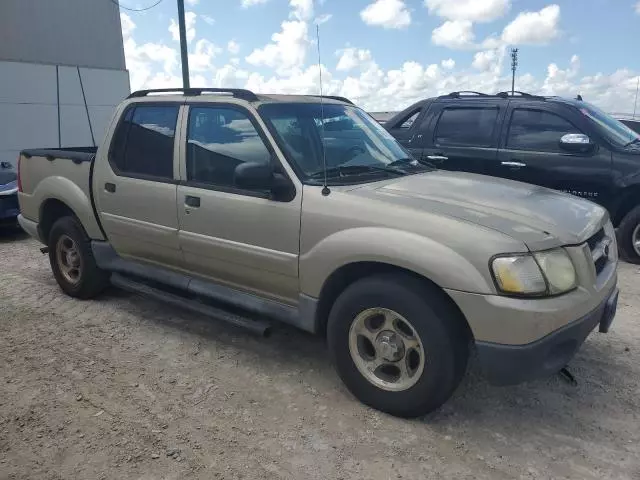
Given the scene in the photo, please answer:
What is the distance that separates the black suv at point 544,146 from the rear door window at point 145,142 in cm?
365

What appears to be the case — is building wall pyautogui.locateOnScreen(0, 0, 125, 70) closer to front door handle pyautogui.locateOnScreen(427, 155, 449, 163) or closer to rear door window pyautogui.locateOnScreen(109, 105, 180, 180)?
rear door window pyautogui.locateOnScreen(109, 105, 180, 180)

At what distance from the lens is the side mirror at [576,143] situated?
589 centimetres

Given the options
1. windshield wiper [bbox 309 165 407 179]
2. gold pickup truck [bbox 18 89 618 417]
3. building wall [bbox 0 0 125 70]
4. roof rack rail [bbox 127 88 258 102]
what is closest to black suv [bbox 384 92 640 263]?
gold pickup truck [bbox 18 89 618 417]

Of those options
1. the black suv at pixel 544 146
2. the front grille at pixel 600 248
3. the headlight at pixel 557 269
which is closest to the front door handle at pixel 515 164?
the black suv at pixel 544 146

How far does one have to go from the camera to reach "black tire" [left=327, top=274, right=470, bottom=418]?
9.00 ft

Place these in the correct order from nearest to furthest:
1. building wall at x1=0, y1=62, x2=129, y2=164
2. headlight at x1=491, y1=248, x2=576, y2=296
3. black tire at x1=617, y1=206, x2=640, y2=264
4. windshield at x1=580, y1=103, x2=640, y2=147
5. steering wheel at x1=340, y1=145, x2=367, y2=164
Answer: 1. headlight at x1=491, y1=248, x2=576, y2=296
2. steering wheel at x1=340, y1=145, x2=367, y2=164
3. black tire at x1=617, y1=206, x2=640, y2=264
4. windshield at x1=580, y1=103, x2=640, y2=147
5. building wall at x1=0, y1=62, x2=129, y2=164

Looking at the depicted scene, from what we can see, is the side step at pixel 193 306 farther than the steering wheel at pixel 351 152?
No

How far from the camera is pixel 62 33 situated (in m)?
13.0

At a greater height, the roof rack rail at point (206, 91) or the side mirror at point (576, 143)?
the roof rack rail at point (206, 91)

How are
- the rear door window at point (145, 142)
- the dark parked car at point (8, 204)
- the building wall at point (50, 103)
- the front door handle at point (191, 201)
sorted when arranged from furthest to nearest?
the building wall at point (50, 103) → the dark parked car at point (8, 204) → the rear door window at point (145, 142) → the front door handle at point (191, 201)

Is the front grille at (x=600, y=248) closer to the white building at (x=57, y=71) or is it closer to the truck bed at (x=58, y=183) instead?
the truck bed at (x=58, y=183)

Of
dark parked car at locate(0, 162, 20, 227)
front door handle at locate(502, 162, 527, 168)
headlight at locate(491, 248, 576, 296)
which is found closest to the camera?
headlight at locate(491, 248, 576, 296)

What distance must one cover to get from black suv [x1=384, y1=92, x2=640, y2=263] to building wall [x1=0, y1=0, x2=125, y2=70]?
987 cm

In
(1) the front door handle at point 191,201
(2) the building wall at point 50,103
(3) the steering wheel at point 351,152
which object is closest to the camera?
(3) the steering wheel at point 351,152
